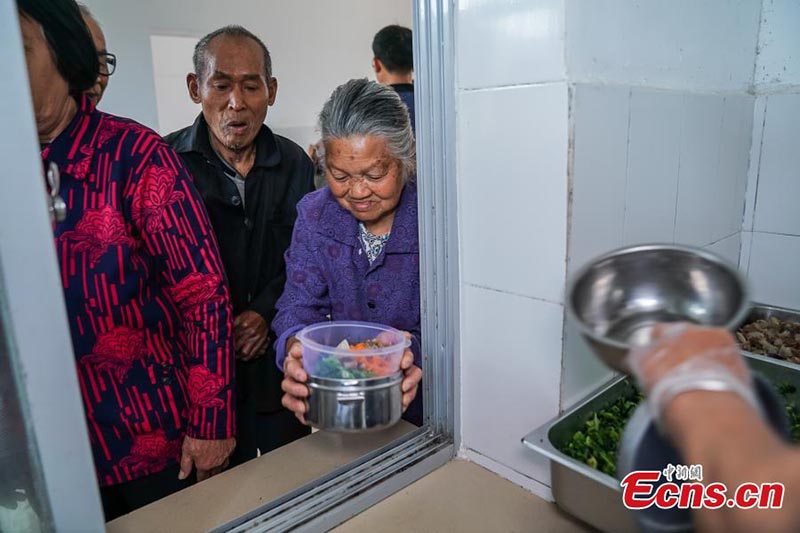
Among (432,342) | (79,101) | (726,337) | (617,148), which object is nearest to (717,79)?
(617,148)

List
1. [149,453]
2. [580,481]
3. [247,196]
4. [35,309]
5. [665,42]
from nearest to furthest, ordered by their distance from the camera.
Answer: [35,309] < [580,481] < [665,42] < [149,453] < [247,196]

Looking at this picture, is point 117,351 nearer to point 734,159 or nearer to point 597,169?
point 597,169

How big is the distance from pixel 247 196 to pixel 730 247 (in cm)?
139

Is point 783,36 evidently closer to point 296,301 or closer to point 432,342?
point 432,342

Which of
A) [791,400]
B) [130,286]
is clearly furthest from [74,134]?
[791,400]

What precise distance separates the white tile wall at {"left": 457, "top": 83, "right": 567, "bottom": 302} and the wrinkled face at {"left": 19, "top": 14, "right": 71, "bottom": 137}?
2.38 ft

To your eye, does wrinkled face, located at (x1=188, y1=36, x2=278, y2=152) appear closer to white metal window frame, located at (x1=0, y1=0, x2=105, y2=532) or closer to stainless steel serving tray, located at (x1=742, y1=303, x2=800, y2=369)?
white metal window frame, located at (x1=0, y1=0, x2=105, y2=532)

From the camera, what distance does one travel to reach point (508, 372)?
1.04 metres

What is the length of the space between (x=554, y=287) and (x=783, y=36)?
1.10 metres

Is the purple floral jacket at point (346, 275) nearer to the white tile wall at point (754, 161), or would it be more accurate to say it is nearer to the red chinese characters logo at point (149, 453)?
the red chinese characters logo at point (149, 453)

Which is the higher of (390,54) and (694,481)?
(390,54)

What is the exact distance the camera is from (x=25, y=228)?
59 cm

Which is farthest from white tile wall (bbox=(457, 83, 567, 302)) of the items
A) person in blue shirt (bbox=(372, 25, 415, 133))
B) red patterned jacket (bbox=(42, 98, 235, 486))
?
person in blue shirt (bbox=(372, 25, 415, 133))

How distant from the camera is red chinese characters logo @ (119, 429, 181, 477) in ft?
3.85
